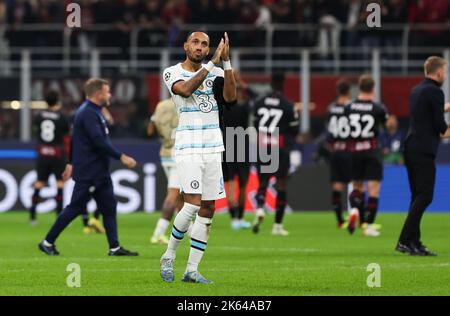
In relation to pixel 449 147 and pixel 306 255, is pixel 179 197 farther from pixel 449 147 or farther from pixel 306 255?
pixel 449 147

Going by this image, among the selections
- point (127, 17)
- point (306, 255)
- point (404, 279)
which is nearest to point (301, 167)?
point (127, 17)

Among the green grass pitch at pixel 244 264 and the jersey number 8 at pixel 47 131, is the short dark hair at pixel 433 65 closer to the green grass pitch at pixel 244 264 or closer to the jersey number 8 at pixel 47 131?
the green grass pitch at pixel 244 264

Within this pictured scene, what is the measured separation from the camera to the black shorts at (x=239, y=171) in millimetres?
21156

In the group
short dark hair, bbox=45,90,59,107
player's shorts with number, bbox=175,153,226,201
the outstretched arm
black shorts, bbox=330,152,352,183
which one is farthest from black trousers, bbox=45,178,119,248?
black shorts, bbox=330,152,352,183

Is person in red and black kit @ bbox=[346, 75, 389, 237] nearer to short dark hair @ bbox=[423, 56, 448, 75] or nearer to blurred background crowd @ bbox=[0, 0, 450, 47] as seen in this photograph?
short dark hair @ bbox=[423, 56, 448, 75]

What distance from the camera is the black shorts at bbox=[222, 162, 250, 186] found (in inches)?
833

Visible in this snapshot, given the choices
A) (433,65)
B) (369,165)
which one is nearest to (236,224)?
(369,165)

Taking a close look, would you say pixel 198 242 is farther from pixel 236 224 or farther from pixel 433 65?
pixel 236 224

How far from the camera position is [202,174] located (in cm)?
1210

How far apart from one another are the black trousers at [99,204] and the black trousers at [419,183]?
358cm

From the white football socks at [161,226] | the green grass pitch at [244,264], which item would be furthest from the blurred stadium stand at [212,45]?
the white football socks at [161,226]

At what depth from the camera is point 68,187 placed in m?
25.3

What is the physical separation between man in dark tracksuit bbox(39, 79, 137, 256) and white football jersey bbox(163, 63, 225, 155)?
11.2 ft

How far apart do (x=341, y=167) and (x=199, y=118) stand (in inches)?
375
